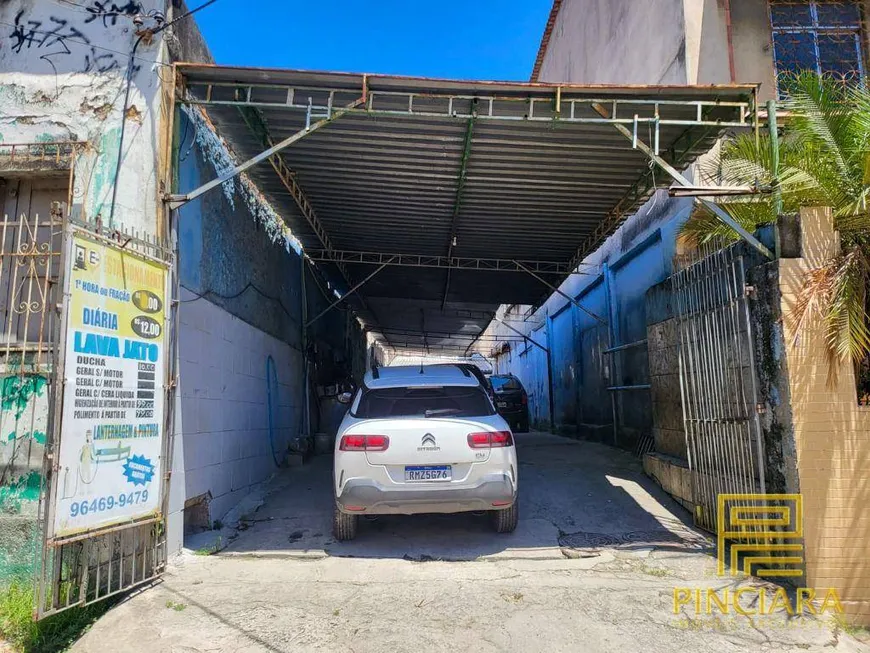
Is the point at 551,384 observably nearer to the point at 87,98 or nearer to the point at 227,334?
the point at 227,334

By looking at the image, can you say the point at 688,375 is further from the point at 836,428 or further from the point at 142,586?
the point at 142,586

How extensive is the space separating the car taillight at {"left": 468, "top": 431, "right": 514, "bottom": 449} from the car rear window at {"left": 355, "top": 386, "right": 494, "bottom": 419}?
342 millimetres

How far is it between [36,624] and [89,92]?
14.6 ft

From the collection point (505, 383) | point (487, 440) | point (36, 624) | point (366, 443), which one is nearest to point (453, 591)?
point (487, 440)

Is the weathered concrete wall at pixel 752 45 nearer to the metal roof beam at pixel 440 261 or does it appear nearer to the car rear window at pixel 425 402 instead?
the metal roof beam at pixel 440 261

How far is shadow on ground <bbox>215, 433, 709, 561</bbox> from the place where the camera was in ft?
19.4

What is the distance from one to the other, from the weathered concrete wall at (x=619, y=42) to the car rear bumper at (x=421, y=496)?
700 centimetres

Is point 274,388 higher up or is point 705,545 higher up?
point 274,388

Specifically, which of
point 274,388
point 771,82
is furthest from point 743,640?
point 771,82

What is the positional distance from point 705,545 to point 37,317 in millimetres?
6611

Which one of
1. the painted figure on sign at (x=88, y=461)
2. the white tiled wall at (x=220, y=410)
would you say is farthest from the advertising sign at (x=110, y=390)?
the white tiled wall at (x=220, y=410)

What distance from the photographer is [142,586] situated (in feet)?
15.9

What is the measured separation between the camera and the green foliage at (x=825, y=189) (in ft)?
16.2

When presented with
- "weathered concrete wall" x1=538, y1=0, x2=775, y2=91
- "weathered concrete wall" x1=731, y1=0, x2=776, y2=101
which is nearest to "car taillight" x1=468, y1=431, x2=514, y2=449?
"weathered concrete wall" x1=538, y1=0, x2=775, y2=91
